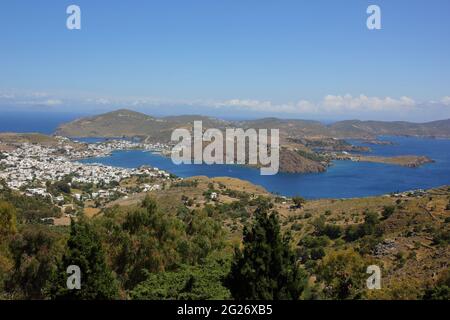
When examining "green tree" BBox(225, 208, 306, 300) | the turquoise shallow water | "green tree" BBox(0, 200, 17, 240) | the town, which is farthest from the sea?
"green tree" BBox(225, 208, 306, 300)

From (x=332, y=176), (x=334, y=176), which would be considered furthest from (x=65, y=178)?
(x=334, y=176)

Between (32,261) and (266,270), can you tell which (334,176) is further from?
(266,270)

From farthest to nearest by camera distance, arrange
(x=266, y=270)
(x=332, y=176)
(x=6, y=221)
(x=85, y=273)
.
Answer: (x=332, y=176) < (x=6, y=221) < (x=85, y=273) < (x=266, y=270)

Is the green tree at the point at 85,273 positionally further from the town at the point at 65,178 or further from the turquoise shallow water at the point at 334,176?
the turquoise shallow water at the point at 334,176

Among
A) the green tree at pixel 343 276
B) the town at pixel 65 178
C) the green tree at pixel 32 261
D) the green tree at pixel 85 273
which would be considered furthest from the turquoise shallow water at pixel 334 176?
the green tree at pixel 85 273

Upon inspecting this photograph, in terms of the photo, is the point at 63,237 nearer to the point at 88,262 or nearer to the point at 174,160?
the point at 88,262

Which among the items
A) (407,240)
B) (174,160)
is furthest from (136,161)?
(407,240)
